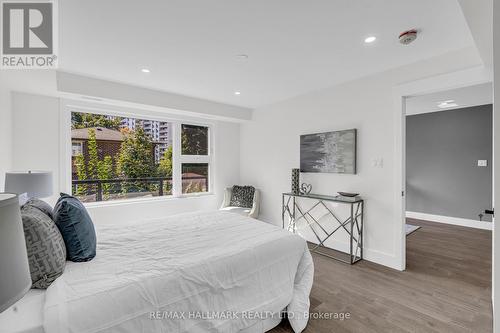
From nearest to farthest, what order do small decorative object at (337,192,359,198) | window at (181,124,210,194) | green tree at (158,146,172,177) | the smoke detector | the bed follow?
the bed < the smoke detector < small decorative object at (337,192,359,198) < green tree at (158,146,172,177) < window at (181,124,210,194)

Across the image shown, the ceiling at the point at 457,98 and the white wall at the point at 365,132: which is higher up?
the ceiling at the point at 457,98

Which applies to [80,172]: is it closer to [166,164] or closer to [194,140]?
[166,164]

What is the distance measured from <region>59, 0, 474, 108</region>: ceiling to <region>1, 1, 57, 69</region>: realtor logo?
0.32ft

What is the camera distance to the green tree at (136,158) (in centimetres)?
391

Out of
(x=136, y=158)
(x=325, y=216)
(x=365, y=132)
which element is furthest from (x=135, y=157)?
(x=365, y=132)

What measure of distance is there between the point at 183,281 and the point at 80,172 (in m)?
3.07

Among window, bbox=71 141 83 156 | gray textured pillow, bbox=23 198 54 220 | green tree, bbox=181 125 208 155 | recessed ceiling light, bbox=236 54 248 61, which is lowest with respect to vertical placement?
gray textured pillow, bbox=23 198 54 220

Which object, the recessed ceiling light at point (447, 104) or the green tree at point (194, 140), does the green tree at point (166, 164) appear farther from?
the recessed ceiling light at point (447, 104)

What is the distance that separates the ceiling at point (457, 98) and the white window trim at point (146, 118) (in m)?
3.76

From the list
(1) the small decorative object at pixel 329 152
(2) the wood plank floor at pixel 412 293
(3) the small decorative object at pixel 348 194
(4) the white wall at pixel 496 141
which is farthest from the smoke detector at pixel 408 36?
(2) the wood plank floor at pixel 412 293

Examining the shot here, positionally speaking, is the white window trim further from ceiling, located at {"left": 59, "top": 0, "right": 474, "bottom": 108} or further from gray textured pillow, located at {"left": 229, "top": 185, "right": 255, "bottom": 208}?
ceiling, located at {"left": 59, "top": 0, "right": 474, "bottom": 108}

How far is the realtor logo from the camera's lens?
1.63 meters

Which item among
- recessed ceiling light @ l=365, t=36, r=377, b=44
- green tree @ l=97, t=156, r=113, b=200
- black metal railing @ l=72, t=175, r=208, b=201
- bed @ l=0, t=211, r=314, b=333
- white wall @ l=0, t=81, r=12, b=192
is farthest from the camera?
green tree @ l=97, t=156, r=113, b=200

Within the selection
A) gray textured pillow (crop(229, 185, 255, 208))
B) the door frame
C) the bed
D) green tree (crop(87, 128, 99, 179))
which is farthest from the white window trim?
the door frame
